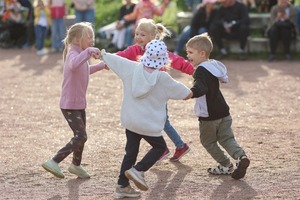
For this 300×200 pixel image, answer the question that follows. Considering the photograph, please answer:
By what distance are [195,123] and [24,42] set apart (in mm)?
9421

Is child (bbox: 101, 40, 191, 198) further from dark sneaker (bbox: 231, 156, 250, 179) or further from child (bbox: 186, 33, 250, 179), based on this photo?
dark sneaker (bbox: 231, 156, 250, 179)

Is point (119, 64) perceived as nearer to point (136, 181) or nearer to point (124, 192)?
point (136, 181)

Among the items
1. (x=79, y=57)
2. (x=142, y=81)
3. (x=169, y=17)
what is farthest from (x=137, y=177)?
(x=169, y=17)

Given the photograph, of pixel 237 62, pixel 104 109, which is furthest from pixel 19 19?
pixel 104 109

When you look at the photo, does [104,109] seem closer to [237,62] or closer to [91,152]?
[91,152]

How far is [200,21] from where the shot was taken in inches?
648

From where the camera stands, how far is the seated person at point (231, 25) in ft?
53.1

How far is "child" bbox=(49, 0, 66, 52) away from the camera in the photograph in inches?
703

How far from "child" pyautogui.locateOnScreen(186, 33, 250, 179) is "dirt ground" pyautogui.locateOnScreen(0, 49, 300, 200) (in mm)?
185

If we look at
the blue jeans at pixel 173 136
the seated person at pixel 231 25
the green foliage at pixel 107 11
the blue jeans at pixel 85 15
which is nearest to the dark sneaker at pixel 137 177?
the blue jeans at pixel 173 136

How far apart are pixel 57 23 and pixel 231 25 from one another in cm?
407

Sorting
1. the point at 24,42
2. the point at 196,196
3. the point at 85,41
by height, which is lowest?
the point at 24,42

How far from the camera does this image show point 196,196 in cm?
702

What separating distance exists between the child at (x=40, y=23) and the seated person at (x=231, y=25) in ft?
12.5
